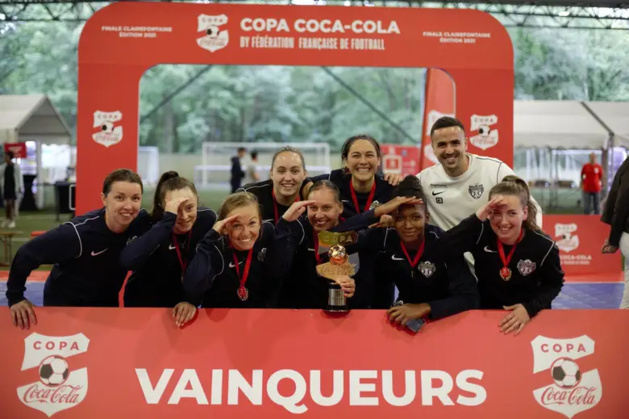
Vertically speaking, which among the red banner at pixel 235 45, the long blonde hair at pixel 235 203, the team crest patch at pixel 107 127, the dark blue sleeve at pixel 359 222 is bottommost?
the dark blue sleeve at pixel 359 222

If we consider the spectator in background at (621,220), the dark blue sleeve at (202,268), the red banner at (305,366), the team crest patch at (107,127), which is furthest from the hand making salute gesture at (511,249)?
the team crest patch at (107,127)

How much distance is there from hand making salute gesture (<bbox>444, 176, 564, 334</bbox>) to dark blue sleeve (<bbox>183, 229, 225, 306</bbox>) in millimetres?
1290

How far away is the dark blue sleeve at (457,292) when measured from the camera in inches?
123

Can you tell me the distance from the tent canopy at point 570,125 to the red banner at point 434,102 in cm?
727

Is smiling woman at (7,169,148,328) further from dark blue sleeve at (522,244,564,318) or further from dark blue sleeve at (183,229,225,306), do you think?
dark blue sleeve at (522,244,564,318)

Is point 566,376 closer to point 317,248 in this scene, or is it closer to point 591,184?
point 317,248

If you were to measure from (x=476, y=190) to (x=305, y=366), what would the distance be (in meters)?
1.81

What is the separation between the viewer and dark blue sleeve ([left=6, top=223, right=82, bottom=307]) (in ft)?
10.4

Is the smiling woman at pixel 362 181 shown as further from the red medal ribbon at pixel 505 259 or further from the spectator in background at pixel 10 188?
the spectator in background at pixel 10 188

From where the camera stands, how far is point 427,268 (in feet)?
11.1

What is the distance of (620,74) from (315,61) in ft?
71.3

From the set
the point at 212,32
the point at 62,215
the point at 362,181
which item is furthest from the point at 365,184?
the point at 62,215

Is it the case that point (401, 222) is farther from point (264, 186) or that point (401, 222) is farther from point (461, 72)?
point (461, 72)

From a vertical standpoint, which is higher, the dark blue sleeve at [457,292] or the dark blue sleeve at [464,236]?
the dark blue sleeve at [464,236]
